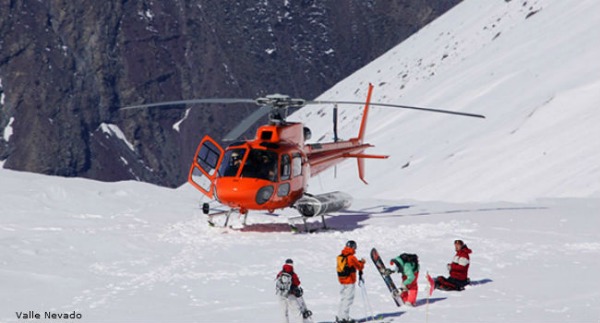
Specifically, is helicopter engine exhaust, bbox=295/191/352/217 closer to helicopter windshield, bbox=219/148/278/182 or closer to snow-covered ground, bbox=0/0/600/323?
snow-covered ground, bbox=0/0/600/323

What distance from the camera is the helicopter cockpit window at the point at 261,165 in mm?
18130

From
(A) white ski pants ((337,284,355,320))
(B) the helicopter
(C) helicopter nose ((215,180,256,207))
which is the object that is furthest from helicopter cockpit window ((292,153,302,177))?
(A) white ski pants ((337,284,355,320))

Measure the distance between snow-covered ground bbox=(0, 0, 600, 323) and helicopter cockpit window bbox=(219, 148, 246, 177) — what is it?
1.45m

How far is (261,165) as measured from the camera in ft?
59.9

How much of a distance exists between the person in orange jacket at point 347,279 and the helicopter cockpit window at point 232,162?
6.80 metres

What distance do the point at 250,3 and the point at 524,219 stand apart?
143 metres

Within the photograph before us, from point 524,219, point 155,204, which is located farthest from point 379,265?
point 155,204

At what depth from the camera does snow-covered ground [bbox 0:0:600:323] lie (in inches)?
502

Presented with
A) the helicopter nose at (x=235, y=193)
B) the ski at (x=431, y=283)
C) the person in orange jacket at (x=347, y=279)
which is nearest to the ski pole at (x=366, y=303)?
the person in orange jacket at (x=347, y=279)

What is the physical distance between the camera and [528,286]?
44.1ft

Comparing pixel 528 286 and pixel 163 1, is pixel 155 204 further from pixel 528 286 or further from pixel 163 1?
pixel 163 1

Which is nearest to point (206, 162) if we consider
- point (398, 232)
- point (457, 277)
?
point (398, 232)

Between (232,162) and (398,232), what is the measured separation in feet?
13.4

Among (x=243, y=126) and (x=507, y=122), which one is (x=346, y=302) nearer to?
(x=243, y=126)
